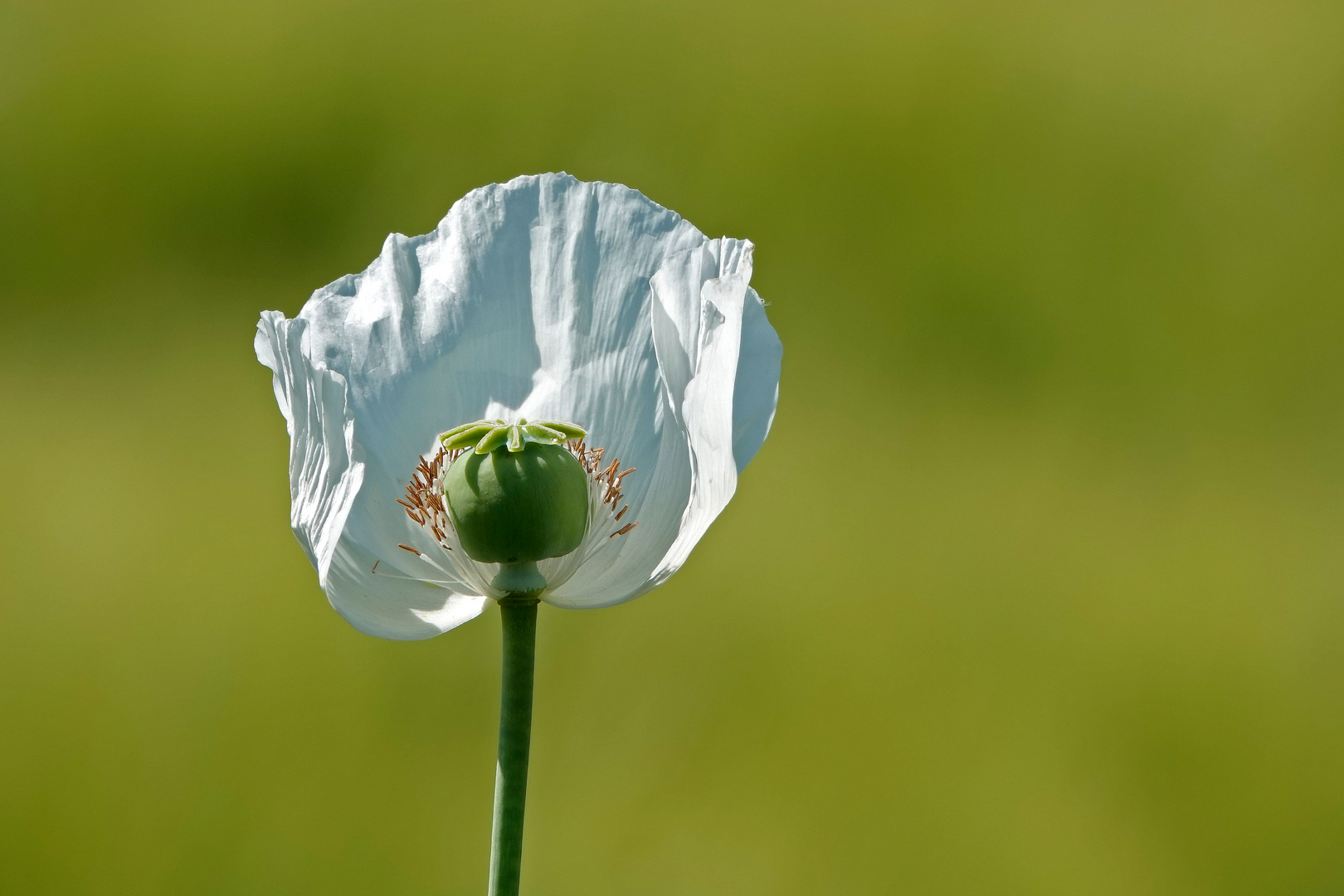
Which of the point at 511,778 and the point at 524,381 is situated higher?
the point at 524,381

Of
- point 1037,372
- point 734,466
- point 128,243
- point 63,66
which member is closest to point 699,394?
point 734,466

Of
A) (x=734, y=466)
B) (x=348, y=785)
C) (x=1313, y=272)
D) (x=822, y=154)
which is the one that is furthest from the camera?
(x=822, y=154)

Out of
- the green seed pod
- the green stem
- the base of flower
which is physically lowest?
the green stem

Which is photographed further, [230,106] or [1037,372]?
[230,106]

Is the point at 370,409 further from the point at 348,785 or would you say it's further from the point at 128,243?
the point at 128,243

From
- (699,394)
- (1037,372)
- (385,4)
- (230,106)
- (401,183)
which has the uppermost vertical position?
(385,4)
